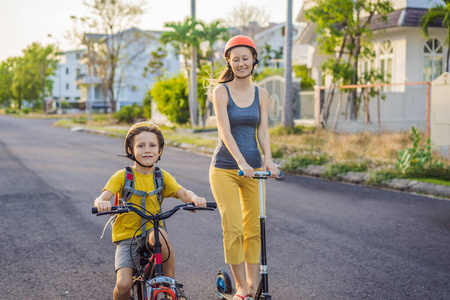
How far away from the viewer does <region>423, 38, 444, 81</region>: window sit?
70.9 ft

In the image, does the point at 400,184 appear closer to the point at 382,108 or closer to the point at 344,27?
the point at 382,108

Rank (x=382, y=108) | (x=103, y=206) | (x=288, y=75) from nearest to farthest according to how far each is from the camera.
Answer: (x=103, y=206)
(x=382, y=108)
(x=288, y=75)

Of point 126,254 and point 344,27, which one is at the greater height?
point 344,27

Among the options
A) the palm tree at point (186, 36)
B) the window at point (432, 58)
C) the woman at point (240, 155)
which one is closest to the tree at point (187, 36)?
the palm tree at point (186, 36)

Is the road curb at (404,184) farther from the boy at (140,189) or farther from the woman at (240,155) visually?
the boy at (140,189)

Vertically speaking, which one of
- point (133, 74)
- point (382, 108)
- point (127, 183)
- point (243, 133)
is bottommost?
point (127, 183)

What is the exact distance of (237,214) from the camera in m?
4.30

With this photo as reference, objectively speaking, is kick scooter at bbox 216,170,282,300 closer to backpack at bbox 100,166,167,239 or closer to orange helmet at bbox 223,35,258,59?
backpack at bbox 100,166,167,239

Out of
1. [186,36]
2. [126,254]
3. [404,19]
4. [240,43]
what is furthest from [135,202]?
[186,36]

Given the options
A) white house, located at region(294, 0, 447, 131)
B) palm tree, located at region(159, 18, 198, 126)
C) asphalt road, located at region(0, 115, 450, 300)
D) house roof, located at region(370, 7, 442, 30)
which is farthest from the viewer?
palm tree, located at region(159, 18, 198, 126)

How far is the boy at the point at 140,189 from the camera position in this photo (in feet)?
11.8

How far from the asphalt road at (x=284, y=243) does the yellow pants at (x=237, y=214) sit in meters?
0.59

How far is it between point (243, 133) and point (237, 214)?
0.61 metres

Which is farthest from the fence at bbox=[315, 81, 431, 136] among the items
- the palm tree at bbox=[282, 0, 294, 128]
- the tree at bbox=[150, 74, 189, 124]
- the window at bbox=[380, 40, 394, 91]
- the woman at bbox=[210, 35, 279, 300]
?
the woman at bbox=[210, 35, 279, 300]
